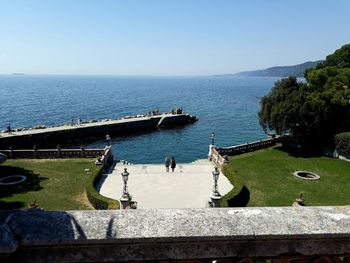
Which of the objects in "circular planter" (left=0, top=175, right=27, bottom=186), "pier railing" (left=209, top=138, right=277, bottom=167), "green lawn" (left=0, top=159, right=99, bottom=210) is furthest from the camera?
"pier railing" (left=209, top=138, right=277, bottom=167)

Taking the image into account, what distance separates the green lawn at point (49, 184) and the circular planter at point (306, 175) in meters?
16.4

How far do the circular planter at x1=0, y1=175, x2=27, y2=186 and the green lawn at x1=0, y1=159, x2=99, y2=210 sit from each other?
425 millimetres

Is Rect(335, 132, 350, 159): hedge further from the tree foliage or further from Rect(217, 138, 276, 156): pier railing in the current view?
Rect(217, 138, 276, 156): pier railing

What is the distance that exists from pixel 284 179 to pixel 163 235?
26970mm

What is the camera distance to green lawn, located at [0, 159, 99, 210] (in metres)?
22.5

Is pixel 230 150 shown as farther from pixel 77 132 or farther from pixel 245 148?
pixel 77 132

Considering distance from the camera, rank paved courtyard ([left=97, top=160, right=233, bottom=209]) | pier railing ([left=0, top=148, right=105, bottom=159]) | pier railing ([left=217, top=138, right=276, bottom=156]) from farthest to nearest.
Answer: pier railing ([left=217, top=138, right=276, bottom=156]) < pier railing ([left=0, top=148, right=105, bottom=159]) < paved courtyard ([left=97, top=160, right=233, bottom=209])

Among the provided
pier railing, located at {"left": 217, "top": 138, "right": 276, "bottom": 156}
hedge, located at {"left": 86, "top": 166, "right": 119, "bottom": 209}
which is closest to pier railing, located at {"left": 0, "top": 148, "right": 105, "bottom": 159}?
hedge, located at {"left": 86, "top": 166, "right": 119, "bottom": 209}

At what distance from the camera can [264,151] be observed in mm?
37594

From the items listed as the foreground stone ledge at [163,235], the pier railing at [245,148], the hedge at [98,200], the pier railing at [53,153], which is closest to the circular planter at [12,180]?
the hedge at [98,200]

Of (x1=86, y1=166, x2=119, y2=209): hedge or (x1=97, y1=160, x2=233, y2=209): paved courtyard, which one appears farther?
(x1=97, y1=160, x2=233, y2=209): paved courtyard

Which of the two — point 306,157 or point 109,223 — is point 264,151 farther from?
point 109,223

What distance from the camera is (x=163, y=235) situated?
3.14 metres

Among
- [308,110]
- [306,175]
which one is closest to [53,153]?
[306,175]
